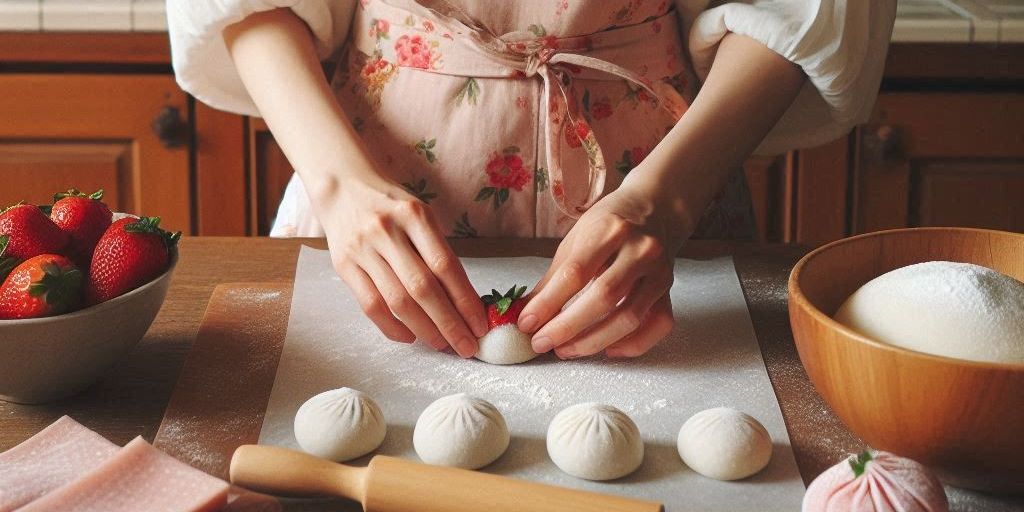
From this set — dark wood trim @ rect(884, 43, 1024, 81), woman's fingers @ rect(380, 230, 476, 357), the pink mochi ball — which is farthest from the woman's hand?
dark wood trim @ rect(884, 43, 1024, 81)

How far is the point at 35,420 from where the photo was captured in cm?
71

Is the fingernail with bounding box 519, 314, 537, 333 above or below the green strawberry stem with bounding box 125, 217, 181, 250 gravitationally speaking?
below

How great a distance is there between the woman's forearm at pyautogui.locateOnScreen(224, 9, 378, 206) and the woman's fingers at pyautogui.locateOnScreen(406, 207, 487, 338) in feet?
0.29

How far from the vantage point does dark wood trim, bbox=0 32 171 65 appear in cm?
171

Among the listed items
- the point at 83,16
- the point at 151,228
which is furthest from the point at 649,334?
the point at 83,16

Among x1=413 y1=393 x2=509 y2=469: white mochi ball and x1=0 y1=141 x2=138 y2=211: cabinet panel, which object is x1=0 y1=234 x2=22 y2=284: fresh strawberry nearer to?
x1=413 y1=393 x2=509 y2=469: white mochi ball

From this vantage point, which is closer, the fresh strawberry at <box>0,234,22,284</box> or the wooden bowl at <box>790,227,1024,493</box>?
the wooden bowl at <box>790,227,1024,493</box>

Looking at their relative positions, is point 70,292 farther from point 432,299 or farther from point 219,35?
point 219,35

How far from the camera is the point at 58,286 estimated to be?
67 centimetres

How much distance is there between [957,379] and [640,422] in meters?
0.23

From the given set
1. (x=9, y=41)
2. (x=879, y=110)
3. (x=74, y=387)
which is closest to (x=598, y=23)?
(x=74, y=387)

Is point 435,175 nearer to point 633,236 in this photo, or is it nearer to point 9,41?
point 633,236

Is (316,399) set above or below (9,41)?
below

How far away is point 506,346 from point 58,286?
30 cm
